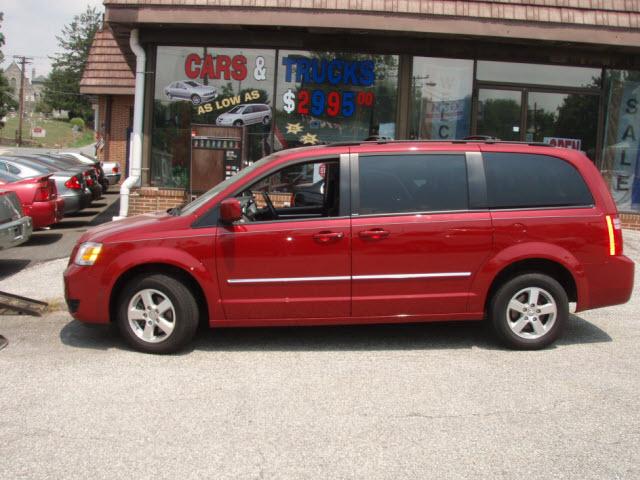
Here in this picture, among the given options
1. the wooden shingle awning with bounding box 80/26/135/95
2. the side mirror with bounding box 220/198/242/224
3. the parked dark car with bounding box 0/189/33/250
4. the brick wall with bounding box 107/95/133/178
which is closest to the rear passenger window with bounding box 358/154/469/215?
the side mirror with bounding box 220/198/242/224

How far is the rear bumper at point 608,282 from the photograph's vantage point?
5918 mm

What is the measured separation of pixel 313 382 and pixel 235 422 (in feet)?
2.97

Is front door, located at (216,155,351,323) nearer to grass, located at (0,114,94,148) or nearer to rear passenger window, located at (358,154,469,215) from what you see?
rear passenger window, located at (358,154,469,215)

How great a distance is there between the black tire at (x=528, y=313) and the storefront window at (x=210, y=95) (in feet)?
22.6

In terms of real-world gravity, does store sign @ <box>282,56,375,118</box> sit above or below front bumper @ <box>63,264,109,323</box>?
above

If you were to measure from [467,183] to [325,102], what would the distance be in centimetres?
645

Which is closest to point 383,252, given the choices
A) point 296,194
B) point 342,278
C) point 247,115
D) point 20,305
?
point 342,278

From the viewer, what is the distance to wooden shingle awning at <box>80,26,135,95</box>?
75.6 ft

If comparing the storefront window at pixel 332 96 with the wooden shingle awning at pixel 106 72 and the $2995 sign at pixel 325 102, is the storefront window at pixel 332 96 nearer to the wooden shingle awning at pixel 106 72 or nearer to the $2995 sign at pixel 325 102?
the $2995 sign at pixel 325 102

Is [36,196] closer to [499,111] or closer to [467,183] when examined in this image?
[499,111]

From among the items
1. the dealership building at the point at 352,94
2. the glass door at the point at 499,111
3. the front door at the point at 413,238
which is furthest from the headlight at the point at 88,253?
the glass door at the point at 499,111

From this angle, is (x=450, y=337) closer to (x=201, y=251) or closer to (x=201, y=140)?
(x=201, y=251)

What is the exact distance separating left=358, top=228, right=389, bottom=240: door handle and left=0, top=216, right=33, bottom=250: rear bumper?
5.59m

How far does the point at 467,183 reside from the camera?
19.4 feet
